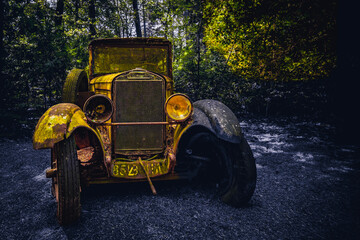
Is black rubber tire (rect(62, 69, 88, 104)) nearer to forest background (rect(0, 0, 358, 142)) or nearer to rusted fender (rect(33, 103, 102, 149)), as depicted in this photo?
rusted fender (rect(33, 103, 102, 149))

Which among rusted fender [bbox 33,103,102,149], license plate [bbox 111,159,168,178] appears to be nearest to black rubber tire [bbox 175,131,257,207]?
license plate [bbox 111,159,168,178]

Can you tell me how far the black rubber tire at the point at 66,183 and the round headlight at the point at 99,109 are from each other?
1.43 feet

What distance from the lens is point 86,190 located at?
274cm

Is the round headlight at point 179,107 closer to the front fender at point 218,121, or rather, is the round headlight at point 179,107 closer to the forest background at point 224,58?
the front fender at point 218,121

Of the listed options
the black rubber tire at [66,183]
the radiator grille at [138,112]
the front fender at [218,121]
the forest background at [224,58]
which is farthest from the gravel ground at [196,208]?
the forest background at [224,58]

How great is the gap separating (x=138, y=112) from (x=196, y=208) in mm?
1379

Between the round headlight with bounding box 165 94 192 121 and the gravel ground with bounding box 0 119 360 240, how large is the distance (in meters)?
1.04

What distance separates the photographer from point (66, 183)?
6.19 feet

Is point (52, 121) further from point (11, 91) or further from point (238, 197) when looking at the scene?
point (11, 91)

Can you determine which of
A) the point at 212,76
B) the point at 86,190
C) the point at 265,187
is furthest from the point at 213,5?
the point at 86,190

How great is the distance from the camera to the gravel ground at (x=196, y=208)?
6.23 ft

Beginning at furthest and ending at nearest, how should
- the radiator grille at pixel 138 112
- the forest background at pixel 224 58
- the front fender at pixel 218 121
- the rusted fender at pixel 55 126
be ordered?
the forest background at pixel 224 58
the radiator grille at pixel 138 112
the front fender at pixel 218 121
the rusted fender at pixel 55 126

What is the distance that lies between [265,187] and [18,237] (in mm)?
2891

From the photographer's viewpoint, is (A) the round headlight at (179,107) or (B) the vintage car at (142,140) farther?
(A) the round headlight at (179,107)
